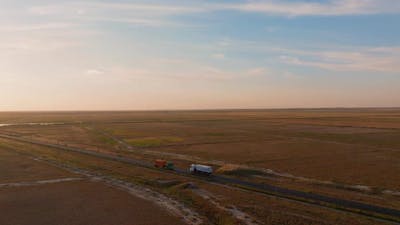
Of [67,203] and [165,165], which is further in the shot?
[165,165]

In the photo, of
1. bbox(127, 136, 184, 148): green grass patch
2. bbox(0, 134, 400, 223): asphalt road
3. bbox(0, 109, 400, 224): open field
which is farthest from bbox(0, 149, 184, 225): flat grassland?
bbox(127, 136, 184, 148): green grass patch

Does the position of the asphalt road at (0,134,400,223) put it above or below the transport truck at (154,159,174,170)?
below

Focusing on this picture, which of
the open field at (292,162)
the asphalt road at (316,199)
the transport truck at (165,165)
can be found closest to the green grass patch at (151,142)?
the open field at (292,162)

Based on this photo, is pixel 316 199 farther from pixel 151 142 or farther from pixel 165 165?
pixel 151 142

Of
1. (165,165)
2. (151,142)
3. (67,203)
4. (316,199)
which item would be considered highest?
(151,142)

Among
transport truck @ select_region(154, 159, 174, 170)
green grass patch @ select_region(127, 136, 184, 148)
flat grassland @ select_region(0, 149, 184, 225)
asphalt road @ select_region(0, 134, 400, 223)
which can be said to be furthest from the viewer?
green grass patch @ select_region(127, 136, 184, 148)

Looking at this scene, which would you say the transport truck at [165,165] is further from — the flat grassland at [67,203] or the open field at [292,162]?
the flat grassland at [67,203]

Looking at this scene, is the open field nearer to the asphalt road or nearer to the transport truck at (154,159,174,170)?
the asphalt road

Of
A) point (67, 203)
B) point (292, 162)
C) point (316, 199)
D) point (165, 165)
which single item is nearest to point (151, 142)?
point (165, 165)

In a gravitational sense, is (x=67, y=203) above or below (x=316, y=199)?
below

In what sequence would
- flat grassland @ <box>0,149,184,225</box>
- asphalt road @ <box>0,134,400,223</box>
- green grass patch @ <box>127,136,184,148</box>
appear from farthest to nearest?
green grass patch @ <box>127,136,184,148</box> → asphalt road @ <box>0,134,400,223</box> → flat grassland @ <box>0,149,184,225</box>

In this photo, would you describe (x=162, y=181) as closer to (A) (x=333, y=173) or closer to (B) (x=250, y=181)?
(B) (x=250, y=181)

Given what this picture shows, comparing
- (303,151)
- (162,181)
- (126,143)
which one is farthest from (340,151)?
(126,143)
